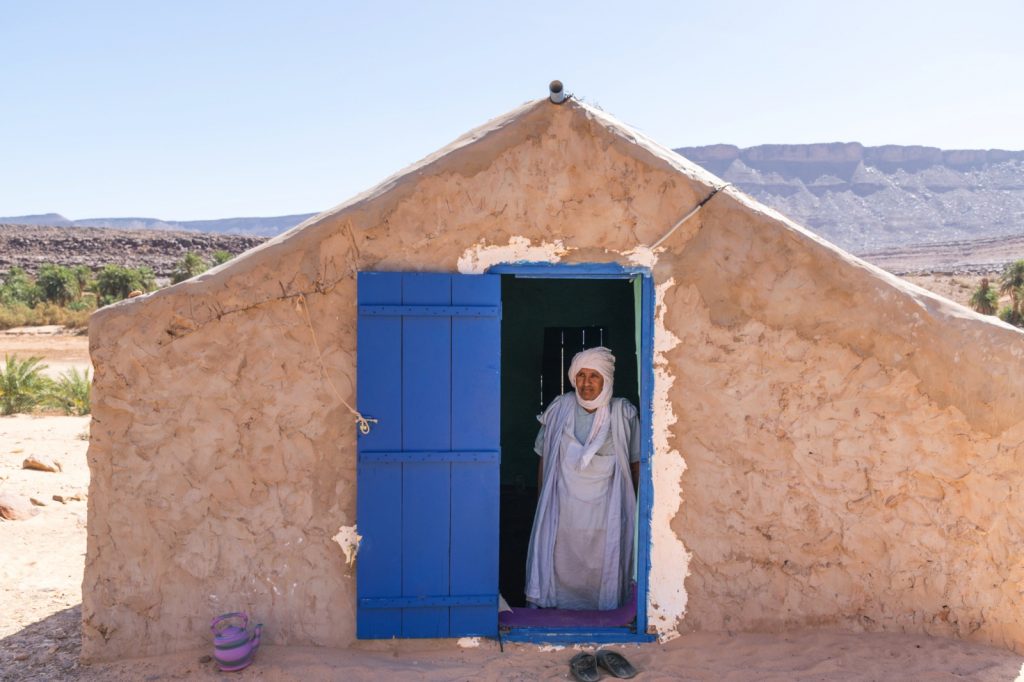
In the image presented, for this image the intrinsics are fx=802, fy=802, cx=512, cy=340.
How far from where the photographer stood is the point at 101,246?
4362 centimetres

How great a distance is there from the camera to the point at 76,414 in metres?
11.2

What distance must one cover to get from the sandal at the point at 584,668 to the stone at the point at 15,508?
5.17 meters

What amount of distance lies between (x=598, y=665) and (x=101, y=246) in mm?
46096

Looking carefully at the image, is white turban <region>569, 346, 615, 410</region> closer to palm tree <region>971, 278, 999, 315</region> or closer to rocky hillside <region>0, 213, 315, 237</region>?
palm tree <region>971, 278, 999, 315</region>

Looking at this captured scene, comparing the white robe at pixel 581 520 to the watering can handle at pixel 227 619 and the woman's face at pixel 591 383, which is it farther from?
the watering can handle at pixel 227 619

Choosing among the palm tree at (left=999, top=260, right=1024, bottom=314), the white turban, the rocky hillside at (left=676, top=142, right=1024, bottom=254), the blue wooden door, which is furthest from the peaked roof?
the rocky hillside at (left=676, top=142, right=1024, bottom=254)

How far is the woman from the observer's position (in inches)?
191

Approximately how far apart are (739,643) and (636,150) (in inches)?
107

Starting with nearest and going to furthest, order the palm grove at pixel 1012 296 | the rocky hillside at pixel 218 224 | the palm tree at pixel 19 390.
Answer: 1. the palm tree at pixel 19 390
2. the palm grove at pixel 1012 296
3. the rocky hillside at pixel 218 224

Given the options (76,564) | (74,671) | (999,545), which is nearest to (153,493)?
(74,671)

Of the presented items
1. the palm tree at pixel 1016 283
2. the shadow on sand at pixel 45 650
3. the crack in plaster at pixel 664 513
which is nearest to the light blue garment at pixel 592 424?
the crack in plaster at pixel 664 513

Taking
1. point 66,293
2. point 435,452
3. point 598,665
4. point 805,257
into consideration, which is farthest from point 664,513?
point 66,293

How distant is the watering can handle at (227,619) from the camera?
4.05 meters

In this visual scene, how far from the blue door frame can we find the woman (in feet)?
1.41
